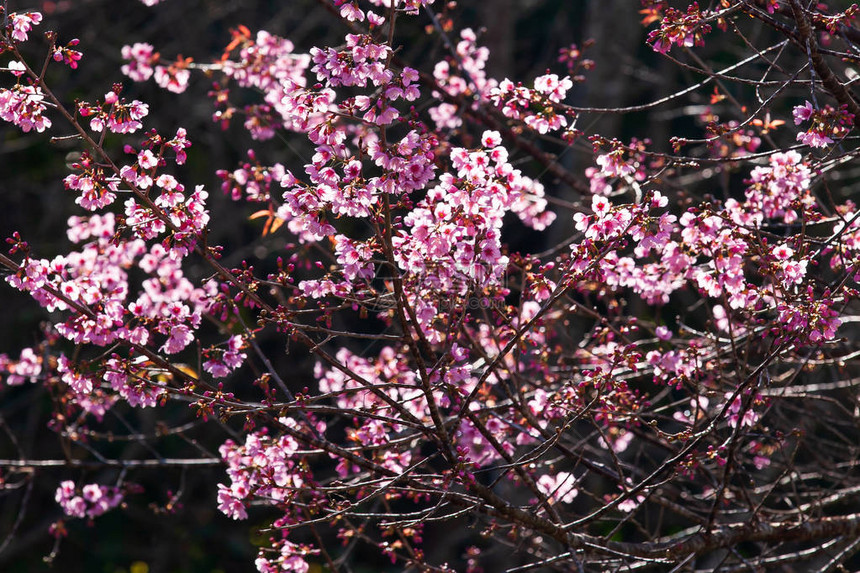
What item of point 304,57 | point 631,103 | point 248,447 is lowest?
point 248,447

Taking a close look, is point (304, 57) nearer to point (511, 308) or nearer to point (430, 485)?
point (511, 308)

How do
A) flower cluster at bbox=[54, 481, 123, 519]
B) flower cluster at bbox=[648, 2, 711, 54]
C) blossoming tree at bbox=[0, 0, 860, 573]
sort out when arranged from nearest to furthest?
blossoming tree at bbox=[0, 0, 860, 573] → flower cluster at bbox=[648, 2, 711, 54] → flower cluster at bbox=[54, 481, 123, 519]

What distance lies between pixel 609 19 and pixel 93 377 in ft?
19.5

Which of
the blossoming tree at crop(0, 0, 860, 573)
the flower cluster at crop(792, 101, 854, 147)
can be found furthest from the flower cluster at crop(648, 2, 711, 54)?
the flower cluster at crop(792, 101, 854, 147)

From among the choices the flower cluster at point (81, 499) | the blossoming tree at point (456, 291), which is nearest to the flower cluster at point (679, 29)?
the blossoming tree at point (456, 291)

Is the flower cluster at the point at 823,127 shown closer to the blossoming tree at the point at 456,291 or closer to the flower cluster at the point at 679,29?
the blossoming tree at the point at 456,291

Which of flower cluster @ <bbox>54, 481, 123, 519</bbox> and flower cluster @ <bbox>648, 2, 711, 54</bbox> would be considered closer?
flower cluster @ <bbox>648, 2, 711, 54</bbox>

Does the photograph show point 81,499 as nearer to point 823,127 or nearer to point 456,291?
point 456,291

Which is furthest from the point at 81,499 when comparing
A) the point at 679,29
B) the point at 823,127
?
the point at 823,127

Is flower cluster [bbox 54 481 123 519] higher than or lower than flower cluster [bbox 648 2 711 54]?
lower

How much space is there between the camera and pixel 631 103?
37.7ft

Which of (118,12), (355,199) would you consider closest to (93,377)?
(355,199)

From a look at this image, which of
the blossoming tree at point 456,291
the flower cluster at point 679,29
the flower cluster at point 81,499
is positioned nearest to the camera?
the blossoming tree at point 456,291

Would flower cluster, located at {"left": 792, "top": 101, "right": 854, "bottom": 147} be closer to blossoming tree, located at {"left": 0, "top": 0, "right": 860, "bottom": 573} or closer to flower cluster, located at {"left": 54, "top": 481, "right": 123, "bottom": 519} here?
blossoming tree, located at {"left": 0, "top": 0, "right": 860, "bottom": 573}
